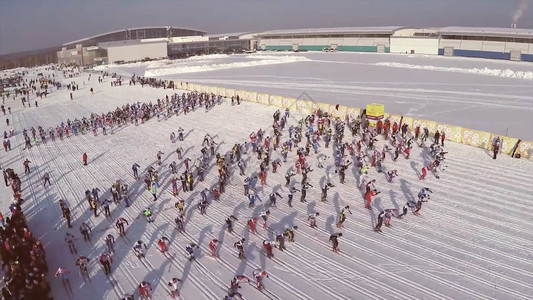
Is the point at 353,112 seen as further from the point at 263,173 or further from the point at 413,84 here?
the point at 413,84

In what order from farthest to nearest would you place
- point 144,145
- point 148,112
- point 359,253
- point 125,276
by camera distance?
point 148,112 < point 144,145 < point 359,253 < point 125,276

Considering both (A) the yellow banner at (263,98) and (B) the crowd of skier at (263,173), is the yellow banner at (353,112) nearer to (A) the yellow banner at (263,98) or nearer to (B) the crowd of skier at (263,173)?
(B) the crowd of skier at (263,173)

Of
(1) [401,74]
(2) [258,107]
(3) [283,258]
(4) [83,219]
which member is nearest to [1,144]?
(4) [83,219]

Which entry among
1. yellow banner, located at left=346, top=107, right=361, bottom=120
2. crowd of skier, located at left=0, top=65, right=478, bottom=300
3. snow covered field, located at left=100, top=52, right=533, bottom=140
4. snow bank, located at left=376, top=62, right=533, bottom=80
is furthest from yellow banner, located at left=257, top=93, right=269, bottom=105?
snow bank, located at left=376, top=62, right=533, bottom=80

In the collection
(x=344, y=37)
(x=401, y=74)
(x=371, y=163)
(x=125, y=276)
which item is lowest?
(x=125, y=276)

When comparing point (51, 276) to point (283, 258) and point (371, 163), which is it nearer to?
A: point (283, 258)

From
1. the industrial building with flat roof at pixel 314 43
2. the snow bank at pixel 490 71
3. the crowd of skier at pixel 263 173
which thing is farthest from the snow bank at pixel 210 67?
the crowd of skier at pixel 263 173

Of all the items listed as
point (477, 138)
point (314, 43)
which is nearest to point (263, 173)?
point (477, 138)
